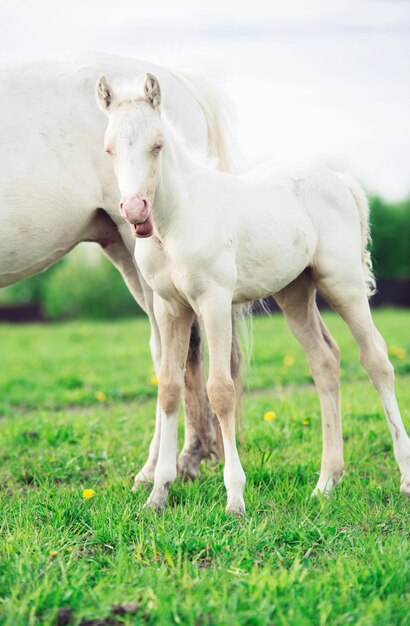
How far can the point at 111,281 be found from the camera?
2620 cm

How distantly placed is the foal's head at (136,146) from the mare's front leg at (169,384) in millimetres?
698

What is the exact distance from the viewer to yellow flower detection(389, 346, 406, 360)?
9078 mm

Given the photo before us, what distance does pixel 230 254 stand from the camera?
139 inches

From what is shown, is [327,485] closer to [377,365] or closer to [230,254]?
[377,365]

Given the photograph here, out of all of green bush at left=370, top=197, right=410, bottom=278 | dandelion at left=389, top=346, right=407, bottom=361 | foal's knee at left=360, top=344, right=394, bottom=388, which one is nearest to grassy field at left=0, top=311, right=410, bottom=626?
foal's knee at left=360, top=344, right=394, bottom=388

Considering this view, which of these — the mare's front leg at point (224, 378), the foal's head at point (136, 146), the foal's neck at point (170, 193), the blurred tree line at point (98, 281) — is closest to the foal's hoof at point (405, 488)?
the mare's front leg at point (224, 378)

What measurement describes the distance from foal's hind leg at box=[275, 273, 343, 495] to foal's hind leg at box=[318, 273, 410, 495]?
0.22m

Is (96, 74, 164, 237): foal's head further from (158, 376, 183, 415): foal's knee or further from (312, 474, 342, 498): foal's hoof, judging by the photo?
(312, 474, 342, 498): foal's hoof

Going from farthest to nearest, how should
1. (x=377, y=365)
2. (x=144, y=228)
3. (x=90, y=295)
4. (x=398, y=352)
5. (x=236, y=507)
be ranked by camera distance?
(x=90, y=295) < (x=398, y=352) < (x=377, y=365) < (x=236, y=507) < (x=144, y=228)

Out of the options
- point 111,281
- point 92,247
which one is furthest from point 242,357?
point 92,247

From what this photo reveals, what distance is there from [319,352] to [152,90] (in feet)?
5.91

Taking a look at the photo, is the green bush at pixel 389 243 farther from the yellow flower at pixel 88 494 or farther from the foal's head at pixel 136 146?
the foal's head at pixel 136 146

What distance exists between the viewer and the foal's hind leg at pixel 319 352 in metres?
4.14

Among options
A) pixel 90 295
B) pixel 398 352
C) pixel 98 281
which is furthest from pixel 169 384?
pixel 98 281
